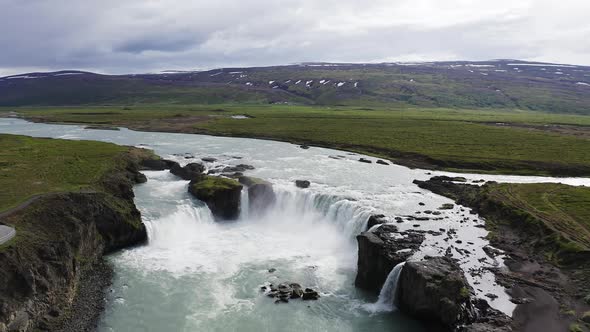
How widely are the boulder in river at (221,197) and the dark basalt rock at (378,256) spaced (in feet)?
65.0

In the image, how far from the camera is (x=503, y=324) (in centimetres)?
2712

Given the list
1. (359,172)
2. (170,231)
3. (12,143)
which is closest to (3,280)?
(170,231)

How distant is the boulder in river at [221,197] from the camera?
50.6m

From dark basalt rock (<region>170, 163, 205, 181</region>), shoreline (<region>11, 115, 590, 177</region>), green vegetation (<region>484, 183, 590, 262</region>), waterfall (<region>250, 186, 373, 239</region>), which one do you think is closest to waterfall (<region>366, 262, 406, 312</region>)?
waterfall (<region>250, 186, 373, 239</region>)

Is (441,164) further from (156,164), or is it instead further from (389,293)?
(156,164)

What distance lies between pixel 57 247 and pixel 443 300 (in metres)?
29.0

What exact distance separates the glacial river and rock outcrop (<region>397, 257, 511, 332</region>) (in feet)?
3.75

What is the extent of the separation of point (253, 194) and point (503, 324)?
33.0 meters

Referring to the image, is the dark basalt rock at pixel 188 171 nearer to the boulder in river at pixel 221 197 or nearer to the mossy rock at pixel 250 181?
the mossy rock at pixel 250 181

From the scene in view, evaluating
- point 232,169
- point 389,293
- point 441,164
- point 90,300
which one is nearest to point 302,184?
point 232,169

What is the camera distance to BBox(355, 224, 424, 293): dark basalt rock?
3406 cm

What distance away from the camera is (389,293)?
32625 millimetres

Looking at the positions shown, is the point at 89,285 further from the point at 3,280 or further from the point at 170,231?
the point at 170,231

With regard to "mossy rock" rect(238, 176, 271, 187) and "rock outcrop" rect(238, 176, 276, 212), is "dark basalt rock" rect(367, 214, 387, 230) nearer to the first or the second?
"rock outcrop" rect(238, 176, 276, 212)
